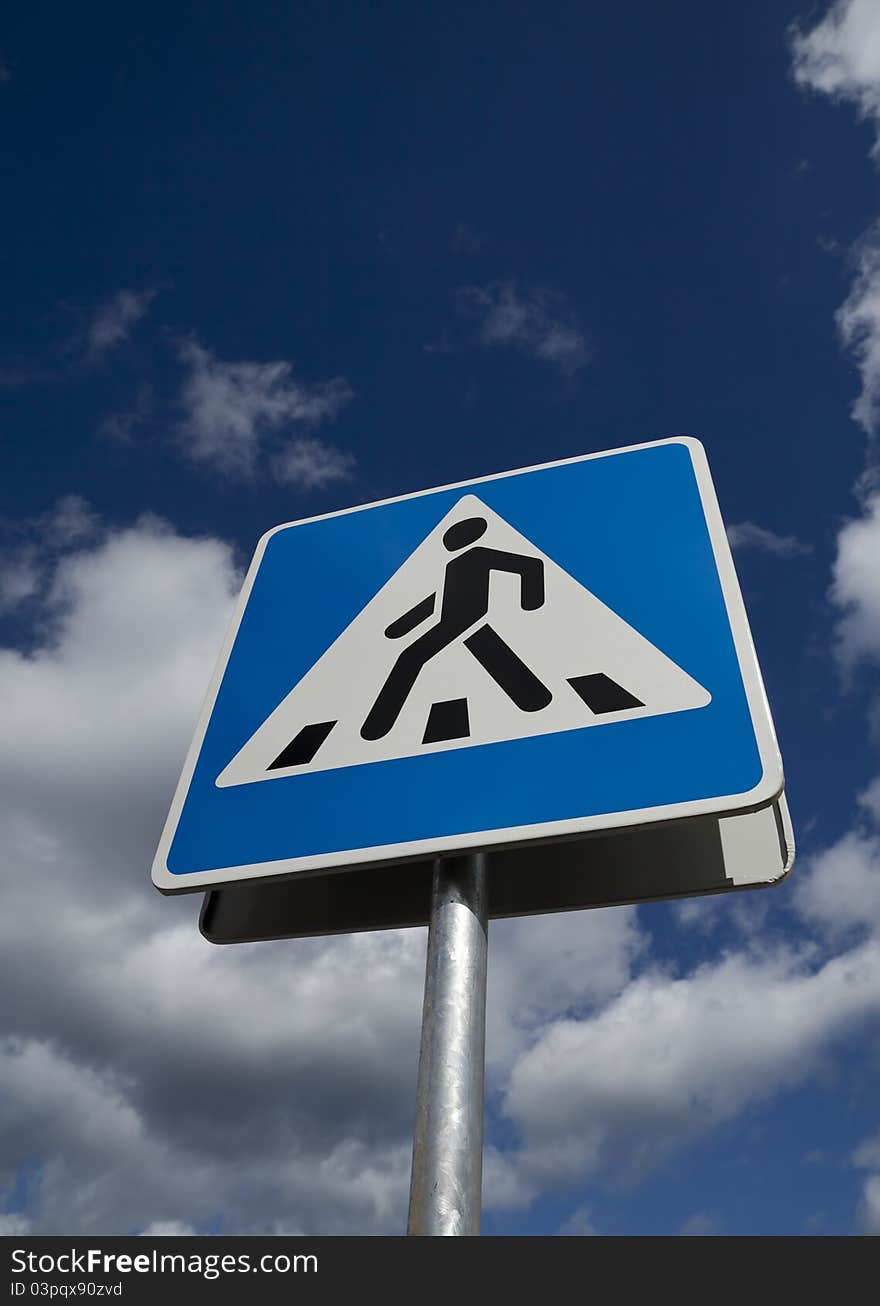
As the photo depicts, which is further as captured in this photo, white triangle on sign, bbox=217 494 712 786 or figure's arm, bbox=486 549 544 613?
figure's arm, bbox=486 549 544 613

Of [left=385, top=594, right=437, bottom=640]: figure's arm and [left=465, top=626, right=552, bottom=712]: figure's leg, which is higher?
[left=385, top=594, right=437, bottom=640]: figure's arm

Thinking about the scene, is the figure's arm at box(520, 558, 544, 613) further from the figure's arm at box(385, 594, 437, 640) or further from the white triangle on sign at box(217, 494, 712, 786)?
the figure's arm at box(385, 594, 437, 640)

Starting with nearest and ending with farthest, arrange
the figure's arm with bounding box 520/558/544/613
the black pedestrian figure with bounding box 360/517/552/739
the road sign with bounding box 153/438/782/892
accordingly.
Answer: the road sign with bounding box 153/438/782/892 → the black pedestrian figure with bounding box 360/517/552/739 → the figure's arm with bounding box 520/558/544/613

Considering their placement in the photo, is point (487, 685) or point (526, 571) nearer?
point (487, 685)

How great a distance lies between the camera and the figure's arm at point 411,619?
4.58ft

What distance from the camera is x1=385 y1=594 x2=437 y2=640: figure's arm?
1395 mm

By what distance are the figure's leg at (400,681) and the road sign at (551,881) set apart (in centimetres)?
20

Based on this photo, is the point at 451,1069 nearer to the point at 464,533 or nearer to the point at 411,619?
the point at 411,619

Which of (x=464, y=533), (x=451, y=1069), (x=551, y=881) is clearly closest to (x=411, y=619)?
(x=464, y=533)

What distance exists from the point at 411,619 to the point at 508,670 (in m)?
0.23

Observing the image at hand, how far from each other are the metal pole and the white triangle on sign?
0.79 feet

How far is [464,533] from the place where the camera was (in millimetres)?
1540

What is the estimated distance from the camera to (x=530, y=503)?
5.16 feet

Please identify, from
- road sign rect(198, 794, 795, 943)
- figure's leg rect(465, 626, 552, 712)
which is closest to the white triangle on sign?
figure's leg rect(465, 626, 552, 712)
